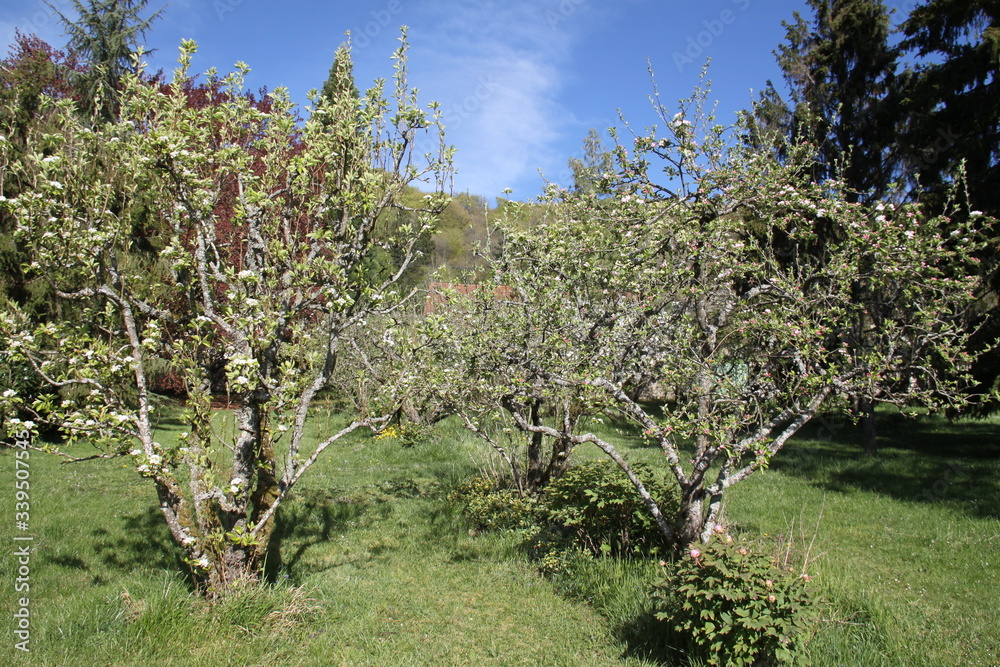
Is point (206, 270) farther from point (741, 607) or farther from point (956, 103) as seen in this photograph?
point (956, 103)

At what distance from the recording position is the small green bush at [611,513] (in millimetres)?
5340

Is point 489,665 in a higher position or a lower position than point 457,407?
lower

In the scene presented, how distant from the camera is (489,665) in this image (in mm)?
3951

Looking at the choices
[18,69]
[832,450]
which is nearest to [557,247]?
[832,450]

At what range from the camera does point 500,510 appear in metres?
6.61

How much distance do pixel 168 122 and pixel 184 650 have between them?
10.9 feet

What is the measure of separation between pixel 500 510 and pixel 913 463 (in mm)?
7421

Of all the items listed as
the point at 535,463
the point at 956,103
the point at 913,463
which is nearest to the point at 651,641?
the point at 535,463

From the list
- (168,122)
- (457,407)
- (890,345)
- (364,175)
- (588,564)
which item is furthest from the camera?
(457,407)

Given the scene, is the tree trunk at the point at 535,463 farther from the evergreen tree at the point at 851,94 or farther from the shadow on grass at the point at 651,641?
the evergreen tree at the point at 851,94

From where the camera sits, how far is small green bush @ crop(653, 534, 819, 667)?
3.36m

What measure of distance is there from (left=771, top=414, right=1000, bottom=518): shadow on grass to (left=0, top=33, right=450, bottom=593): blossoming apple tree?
Answer: 7596 millimetres

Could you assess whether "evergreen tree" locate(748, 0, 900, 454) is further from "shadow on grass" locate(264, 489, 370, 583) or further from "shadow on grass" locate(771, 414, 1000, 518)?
"shadow on grass" locate(264, 489, 370, 583)

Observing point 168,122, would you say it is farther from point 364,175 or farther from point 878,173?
point 878,173
